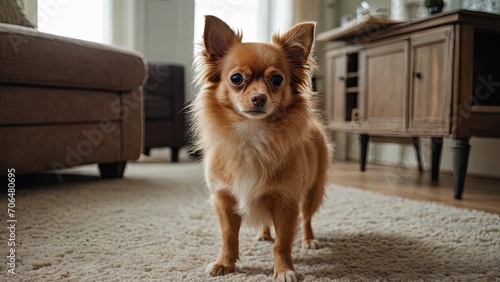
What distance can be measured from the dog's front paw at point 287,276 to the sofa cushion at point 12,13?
2.04 metres

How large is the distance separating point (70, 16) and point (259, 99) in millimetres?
1727

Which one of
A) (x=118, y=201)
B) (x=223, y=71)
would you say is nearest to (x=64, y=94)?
(x=118, y=201)

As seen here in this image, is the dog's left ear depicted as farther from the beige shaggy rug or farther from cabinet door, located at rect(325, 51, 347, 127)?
cabinet door, located at rect(325, 51, 347, 127)

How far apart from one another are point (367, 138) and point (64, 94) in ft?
7.70

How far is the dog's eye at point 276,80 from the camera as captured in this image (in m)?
1.24

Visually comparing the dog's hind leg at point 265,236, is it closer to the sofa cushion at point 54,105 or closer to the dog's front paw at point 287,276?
the dog's front paw at point 287,276

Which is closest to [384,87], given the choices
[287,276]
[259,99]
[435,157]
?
[435,157]

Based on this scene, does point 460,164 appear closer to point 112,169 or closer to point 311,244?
point 311,244

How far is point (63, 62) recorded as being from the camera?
2.15 metres

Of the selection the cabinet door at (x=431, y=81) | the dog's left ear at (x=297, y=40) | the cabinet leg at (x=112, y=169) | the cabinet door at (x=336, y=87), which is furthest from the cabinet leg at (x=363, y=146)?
the dog's left ear at (x=297, y=40)

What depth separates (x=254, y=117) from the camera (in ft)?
3.96

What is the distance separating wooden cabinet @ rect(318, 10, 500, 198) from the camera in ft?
7.52

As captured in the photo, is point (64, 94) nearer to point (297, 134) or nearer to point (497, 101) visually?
point (297, 134)
